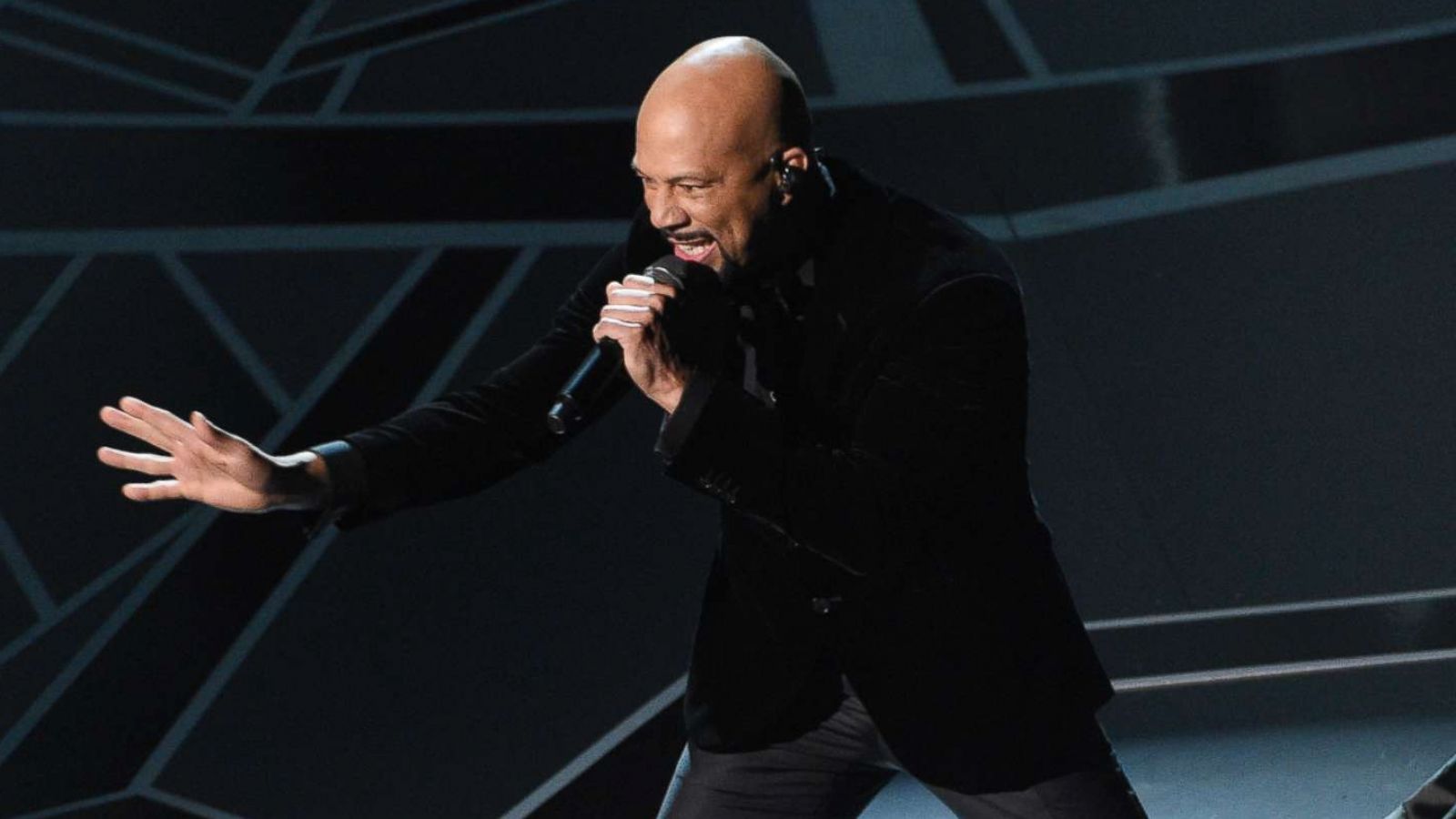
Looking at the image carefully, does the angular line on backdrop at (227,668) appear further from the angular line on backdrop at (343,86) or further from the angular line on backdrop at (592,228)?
the angular line on backdrop at (343,86)

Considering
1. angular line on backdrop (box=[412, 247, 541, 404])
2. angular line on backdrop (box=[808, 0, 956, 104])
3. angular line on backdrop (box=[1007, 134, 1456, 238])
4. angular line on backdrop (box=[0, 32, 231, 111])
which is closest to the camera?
angular line on backdrop (box=[0, 32, 231, 111])

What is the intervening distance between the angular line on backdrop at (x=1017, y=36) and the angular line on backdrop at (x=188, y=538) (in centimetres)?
108

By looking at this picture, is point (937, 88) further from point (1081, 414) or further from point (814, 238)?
point (814, 238)

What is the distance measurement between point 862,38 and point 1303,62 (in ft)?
2.63

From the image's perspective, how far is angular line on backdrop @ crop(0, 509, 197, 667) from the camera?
2750 mm

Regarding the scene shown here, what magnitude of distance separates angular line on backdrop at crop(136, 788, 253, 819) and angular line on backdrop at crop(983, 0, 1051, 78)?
1838 mm

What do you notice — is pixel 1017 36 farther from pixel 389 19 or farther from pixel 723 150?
pixel 723 150

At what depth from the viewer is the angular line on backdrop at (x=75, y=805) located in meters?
2.79

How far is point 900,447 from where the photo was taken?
1.53 meters

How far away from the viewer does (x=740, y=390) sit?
1528mm

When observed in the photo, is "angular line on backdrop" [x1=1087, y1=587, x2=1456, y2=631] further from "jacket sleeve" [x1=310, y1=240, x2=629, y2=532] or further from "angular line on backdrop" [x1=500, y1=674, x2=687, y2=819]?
"jacket sleeve" [x1=310, y1=240, x2=629, y2=532]

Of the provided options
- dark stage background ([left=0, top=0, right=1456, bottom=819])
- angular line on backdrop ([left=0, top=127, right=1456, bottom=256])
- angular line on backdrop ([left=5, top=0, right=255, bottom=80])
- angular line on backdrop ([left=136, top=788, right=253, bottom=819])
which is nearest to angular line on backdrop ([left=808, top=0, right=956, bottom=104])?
dark stage background ([left=0, top=0, right=1456, bottom=819])

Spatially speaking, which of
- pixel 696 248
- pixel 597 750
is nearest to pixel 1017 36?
pixel 597 750

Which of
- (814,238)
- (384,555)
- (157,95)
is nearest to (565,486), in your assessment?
(384,555)
